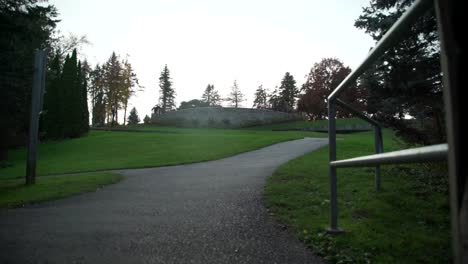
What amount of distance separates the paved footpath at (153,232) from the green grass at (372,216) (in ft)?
0.82

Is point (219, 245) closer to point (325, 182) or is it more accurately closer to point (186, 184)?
point (325, 182)

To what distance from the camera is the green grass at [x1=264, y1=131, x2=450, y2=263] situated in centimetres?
276

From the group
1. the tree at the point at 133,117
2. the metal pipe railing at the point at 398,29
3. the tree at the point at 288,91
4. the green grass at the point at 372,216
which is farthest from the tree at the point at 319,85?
the tree at the point at 133,117

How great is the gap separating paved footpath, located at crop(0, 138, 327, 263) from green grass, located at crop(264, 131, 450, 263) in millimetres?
250

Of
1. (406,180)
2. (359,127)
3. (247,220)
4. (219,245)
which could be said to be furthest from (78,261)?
(359,127)

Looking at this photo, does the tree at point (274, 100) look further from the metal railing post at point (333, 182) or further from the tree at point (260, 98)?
the metal railing post at point (333, 182)

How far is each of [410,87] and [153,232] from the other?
4229 millimetres

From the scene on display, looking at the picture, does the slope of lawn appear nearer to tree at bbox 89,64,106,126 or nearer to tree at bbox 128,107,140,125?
tree at bbox 89,64,106,126

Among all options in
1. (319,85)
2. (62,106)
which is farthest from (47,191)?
(319,85)

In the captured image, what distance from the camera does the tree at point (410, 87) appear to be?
4730 mm

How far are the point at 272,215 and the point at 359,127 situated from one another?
32.3m

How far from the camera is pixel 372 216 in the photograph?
3857 mm

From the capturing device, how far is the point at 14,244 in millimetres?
3080

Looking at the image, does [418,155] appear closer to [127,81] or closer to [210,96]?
[127,81]
